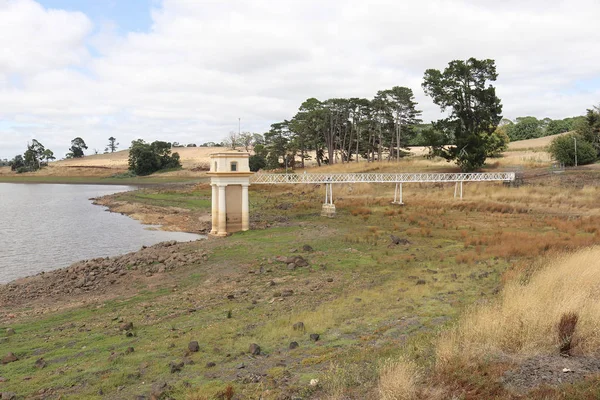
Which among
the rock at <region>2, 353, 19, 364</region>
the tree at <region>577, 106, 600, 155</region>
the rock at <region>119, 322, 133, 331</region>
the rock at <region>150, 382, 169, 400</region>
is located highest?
the tree at <region>577, 106, 600, 155</region>

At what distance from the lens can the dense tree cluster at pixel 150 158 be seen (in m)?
118

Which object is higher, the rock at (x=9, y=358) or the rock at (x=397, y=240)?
the rock at (x=397, y=240)

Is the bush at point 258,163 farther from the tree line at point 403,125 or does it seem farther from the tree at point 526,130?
the tree at point 526,130

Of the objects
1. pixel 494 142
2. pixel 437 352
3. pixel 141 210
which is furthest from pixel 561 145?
pixel 437 352

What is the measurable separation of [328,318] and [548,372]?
6.29m

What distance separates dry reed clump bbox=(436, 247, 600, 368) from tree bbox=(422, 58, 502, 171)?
4772 cm

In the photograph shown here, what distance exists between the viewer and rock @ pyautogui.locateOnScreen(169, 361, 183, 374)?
10180 mm

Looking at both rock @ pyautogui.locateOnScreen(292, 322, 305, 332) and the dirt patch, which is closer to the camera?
the dirt patch

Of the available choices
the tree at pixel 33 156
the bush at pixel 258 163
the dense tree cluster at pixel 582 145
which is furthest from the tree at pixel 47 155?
the dense tree cluster at pixel 582 145

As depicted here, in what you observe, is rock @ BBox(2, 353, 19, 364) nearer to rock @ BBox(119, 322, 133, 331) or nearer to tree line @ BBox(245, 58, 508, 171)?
rock @ BBox(119, 322, 133, 331)

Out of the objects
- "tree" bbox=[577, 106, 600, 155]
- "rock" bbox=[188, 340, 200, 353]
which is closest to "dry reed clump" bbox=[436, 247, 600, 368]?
"rock" bbox=[188, 340, 200, 353]

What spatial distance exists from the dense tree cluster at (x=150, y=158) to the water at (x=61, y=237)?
62070 millimetres

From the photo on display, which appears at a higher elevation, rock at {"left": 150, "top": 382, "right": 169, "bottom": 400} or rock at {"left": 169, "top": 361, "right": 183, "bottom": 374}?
rock at {"left": 150, "top": 382, "right": 169, "bottom": 400}

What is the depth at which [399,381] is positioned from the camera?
729cm
